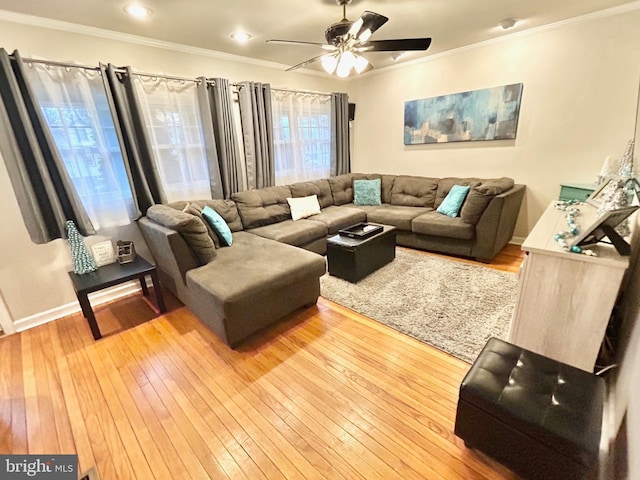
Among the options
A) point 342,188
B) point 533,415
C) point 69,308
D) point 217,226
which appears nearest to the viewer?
point 533,415

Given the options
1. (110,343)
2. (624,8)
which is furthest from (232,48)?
(624,8)

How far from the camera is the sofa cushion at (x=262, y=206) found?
137 inches

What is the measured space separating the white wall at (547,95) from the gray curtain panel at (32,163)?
12.9ft

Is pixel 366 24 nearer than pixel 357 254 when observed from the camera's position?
Yes

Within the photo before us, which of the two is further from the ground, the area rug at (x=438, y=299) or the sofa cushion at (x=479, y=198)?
the sofa cushion at (x=479, y=198)

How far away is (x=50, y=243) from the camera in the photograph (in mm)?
2529

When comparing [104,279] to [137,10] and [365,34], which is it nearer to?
[137,10]

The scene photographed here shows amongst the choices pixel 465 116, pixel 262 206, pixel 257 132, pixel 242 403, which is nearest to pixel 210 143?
pixel 257 132

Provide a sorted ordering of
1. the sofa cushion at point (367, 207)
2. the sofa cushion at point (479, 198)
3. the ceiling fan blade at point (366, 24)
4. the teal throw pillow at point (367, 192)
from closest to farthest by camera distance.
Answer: the ceiling fan blade at point (366, 24)
the sofa cushion at point (479, 198)
the sofa cushion at point (367, 207)
the teal throw pillow at point (367, 192)

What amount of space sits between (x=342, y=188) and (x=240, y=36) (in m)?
2.43

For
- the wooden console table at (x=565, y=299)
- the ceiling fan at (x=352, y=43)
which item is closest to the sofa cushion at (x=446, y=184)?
the ceiling fan at (x=352, y=43)

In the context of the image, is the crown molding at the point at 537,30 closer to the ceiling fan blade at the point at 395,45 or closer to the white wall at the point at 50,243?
the ceiling fan blade at the point at 395,45

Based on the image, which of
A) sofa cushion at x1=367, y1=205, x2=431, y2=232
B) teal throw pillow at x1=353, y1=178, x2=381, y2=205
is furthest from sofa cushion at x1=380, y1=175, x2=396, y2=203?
sofa cushion at x1=367, y1=205, x2=431, y2=232

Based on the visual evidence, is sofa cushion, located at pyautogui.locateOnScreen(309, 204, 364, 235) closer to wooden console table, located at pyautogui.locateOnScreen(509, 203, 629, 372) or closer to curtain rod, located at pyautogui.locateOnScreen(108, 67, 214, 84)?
curtain rod, located at pyautogui.locateOnScreen(108, 67, 214, 84)
